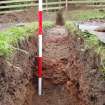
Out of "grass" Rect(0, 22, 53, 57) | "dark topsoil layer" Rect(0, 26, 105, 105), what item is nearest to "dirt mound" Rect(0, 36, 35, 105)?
"dark topsoil layer" Rect(0, 26, 105, 105)

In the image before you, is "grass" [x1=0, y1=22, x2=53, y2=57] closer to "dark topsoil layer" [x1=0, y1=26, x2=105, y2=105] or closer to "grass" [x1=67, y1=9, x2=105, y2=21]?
"dark topsoil layer" [x1=0, y1=26, x2=105, y2=105]

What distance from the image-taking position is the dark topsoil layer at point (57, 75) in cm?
482

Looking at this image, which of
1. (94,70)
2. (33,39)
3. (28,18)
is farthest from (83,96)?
(28,18)

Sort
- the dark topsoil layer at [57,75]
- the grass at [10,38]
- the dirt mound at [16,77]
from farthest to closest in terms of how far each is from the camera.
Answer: the grass at [10,38]
the dark topsoil layer at [57,75]
the dirt mound at [16,77]

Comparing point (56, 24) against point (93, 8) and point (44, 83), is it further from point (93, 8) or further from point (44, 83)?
point (93, 8)

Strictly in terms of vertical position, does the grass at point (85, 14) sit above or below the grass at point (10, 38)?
below

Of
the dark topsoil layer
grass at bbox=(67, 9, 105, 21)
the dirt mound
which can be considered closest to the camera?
the dirt mound

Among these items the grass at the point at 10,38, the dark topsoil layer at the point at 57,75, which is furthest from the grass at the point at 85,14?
the grass at the point at 10,38

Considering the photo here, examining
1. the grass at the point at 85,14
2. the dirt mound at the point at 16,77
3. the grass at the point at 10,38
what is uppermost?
the grass at the point at 10,38

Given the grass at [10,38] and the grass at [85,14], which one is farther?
the grass at [85,14]

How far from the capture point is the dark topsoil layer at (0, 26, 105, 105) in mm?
4824

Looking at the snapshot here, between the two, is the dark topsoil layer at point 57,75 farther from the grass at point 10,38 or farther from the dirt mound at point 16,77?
the grass at point 10,38

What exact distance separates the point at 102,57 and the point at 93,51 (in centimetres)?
58

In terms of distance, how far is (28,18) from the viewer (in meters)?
13.8
